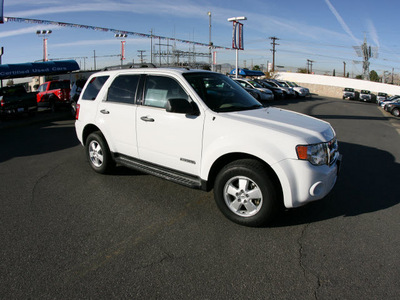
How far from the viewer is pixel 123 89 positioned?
5.04 meters

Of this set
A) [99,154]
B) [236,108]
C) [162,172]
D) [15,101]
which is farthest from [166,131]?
[15,101]

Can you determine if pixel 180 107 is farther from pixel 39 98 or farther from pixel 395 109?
pixel 395 109

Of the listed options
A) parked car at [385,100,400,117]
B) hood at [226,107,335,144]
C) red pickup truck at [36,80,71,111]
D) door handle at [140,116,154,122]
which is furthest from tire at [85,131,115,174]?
parked car at [385,100,400,117]

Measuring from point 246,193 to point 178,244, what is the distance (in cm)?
96

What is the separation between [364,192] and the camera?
483 centimetres

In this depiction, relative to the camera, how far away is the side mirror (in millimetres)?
3918

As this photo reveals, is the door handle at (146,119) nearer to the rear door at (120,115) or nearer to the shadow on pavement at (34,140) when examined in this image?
the rear door at (120,115)

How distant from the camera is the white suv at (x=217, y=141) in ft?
11.3

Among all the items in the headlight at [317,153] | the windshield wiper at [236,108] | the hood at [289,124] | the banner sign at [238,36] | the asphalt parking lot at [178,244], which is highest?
the banner sign at [238,36]

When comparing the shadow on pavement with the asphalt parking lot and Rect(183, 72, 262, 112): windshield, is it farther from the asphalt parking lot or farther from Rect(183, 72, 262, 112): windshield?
Rect(183, 72, 262, 112): windshield

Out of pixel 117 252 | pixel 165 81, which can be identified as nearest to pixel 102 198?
pixel 117 252

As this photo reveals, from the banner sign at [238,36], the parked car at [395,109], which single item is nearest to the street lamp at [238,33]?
the banner sign at [238,36]

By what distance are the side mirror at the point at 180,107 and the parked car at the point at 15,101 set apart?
13.0 m

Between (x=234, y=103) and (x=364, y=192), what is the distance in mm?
2445
